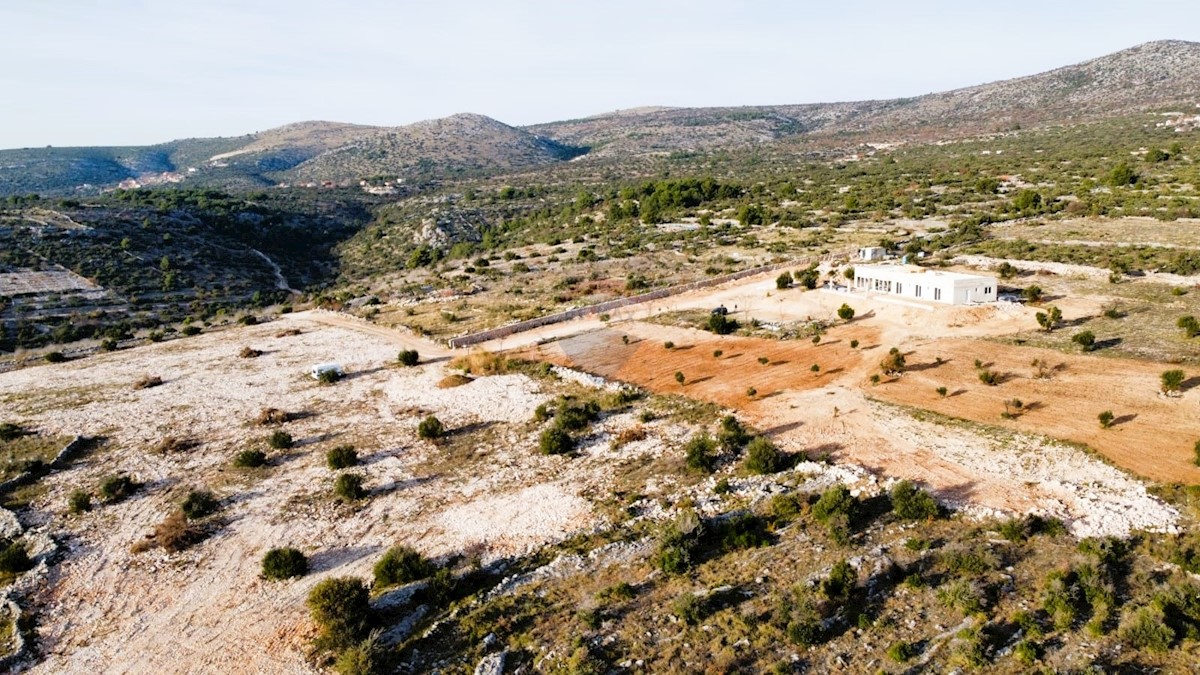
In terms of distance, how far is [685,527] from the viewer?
21328 millimetres

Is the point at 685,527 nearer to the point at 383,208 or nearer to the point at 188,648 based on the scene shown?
the point at 188,648

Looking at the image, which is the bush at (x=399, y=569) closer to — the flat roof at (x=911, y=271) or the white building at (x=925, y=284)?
the white building at (x=925, y=284)

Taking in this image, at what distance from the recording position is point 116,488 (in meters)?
26.9

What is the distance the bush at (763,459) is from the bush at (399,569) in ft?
38.9

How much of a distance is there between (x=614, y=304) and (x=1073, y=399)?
3113 cm

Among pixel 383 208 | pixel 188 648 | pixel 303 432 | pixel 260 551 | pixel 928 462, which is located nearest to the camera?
pixel 188 648

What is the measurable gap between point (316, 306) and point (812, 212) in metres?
57.0

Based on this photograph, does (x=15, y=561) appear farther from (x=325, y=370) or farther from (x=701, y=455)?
(x=701, y=455)

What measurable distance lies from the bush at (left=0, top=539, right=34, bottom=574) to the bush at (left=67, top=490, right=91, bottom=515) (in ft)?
9.63

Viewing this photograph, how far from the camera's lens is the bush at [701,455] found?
26.2m

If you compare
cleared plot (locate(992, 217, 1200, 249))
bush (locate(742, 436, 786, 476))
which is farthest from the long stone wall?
bush (locate(742, 436, 786, 476))

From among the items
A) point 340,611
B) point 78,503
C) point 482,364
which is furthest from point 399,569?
point 482,364

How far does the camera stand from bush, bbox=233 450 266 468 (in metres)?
29.1

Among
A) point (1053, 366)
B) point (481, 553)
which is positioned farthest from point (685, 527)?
point (1053, 366)
